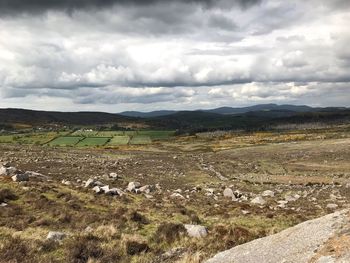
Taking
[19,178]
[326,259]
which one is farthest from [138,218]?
[19,178]

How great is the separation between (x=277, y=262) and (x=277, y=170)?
191ft

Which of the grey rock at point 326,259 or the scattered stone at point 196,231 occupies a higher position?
the grey rock at point 326,259

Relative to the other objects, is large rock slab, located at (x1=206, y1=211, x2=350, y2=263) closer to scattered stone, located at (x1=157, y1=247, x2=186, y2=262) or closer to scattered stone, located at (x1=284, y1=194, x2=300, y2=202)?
scattered stone, located at (x1=157, y1=247, x2=186, y2=262)

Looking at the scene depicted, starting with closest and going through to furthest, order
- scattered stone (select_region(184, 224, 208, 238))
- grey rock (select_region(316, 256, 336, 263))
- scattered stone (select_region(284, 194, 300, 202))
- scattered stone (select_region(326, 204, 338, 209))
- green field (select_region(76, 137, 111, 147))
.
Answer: grey rock (select_region(316, 256, 336, 263)), scattered stone (select_region(184, 224, 208, 238)), scattered stone (select_region(326, 204, 338, 209)), scattered stone (select_region(284, 194, 300, 202)), green field (select_region(76, 137, 111, 147))

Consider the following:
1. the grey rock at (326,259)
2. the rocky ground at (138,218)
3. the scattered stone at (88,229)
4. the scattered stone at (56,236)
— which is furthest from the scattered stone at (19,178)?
the grey rock at (326,259)

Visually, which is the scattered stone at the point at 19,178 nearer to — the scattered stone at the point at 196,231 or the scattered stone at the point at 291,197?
the scattered stone at the point at 196,231

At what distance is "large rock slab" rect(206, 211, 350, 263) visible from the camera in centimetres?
1192

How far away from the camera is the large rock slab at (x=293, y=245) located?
39.1 feet

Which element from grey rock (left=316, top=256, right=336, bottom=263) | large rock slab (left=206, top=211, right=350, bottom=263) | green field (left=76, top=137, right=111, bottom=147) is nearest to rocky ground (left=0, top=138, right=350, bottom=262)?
large rock slab (left=206, top=211, right=350, bottom=263)

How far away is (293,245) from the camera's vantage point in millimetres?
12859

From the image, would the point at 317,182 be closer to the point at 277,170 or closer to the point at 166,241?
the point at 277,170

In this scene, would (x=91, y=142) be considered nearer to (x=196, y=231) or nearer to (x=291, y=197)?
(x=291, y=197)

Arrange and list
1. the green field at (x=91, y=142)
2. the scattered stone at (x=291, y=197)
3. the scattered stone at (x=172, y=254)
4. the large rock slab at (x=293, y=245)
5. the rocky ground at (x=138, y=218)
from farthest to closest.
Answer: the green field at (x=91, y=142) < the scattered stone at (x=291, y=197) < the rocky ground at (x=138, y=218) < the scattered stone at (x=172, y=254) < the large rock slab at (x=293, y=245)

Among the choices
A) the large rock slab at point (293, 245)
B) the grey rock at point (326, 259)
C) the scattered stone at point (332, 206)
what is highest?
the grey rock at point (326, 259)
